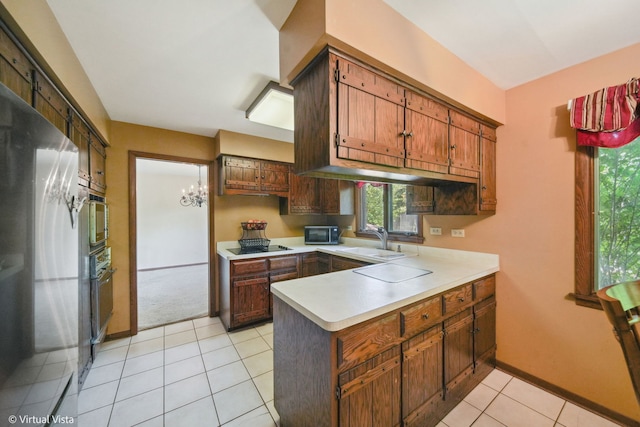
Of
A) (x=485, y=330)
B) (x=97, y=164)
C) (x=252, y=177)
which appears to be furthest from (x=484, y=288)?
(x=97, y=164)

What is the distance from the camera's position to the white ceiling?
128 cm

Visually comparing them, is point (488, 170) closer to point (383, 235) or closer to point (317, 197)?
point (383, 235)

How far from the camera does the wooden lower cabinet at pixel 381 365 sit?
1129 mm

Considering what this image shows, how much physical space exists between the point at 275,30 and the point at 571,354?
3082 mm

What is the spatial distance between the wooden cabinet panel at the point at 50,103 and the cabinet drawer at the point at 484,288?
3.06 m

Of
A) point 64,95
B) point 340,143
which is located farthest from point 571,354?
point 64,95

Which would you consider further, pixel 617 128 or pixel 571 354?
pixel 571 354

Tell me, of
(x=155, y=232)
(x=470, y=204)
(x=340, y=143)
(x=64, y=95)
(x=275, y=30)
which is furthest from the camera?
(x=155, y=232)

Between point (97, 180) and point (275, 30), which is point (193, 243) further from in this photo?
point (275, 30)

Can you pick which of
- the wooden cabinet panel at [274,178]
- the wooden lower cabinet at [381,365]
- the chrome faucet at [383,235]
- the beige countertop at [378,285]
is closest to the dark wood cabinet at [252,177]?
the wooden cabinet panel at [274,178]

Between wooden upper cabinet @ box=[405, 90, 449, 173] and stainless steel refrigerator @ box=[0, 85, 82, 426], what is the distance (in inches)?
62.6

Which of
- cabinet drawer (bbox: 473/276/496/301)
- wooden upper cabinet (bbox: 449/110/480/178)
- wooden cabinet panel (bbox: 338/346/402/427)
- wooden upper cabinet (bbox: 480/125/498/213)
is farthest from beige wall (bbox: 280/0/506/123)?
wooden cabinet panel (bbox: 338/346/402/427)

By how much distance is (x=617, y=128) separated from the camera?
1514mm

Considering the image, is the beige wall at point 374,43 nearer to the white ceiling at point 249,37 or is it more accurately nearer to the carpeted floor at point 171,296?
the white ceiling at point 249,37
